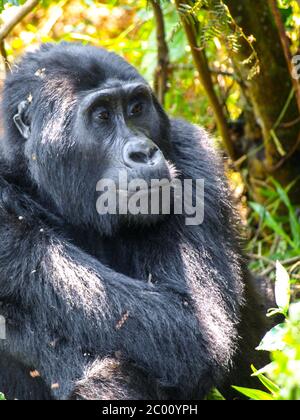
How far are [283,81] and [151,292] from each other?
2.39 meters

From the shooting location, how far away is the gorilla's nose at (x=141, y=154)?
3.95 metres

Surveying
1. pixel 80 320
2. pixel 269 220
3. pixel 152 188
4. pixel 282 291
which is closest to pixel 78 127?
pixel 152 188

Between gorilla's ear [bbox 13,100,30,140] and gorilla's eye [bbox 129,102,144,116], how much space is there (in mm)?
545

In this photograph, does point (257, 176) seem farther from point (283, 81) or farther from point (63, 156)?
point (63, 156)

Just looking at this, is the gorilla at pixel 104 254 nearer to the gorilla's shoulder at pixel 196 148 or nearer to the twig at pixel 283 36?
the gorilla's shoulder at pixel 196 148

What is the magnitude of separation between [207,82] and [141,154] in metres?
2.14

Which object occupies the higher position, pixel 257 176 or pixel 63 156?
pixel 63 156

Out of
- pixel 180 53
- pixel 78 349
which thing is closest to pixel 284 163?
pixel 180 53

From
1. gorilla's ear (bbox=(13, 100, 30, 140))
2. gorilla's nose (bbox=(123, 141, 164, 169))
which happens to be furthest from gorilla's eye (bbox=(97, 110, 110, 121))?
gorilla's ear (bbox=(13, 100, 30, 140))

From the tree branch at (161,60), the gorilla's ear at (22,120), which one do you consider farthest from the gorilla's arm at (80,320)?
the tree branch at (161,60)

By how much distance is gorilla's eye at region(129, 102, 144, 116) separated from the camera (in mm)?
4285

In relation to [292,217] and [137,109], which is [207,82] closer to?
[292,217]

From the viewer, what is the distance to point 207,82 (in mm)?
5969
